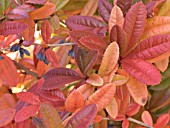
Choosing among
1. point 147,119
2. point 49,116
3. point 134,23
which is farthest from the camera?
point 147,119

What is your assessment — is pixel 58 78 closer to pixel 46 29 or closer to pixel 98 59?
pixel 98 59

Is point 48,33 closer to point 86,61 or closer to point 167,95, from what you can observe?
point 86,61

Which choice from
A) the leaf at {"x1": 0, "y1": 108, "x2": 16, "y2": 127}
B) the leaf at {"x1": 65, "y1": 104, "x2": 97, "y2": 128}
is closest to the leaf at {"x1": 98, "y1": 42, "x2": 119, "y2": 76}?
the leaf at {"x1": 65, "y1": 104, "x2": 97, "y2": 128}

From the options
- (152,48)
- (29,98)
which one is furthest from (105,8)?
(29,98)

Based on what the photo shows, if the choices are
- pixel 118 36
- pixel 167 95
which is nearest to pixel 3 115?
pixel 118 36

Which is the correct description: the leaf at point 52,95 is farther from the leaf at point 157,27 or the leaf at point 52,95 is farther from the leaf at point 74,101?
the leaf at point 157,27
